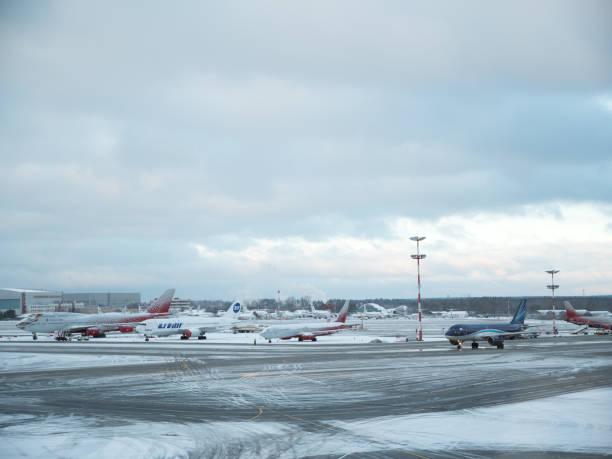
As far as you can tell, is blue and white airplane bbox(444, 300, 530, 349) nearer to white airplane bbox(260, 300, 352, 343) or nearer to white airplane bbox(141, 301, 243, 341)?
white airplane bbox(260, 300, 352, 343)

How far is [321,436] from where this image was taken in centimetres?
1675

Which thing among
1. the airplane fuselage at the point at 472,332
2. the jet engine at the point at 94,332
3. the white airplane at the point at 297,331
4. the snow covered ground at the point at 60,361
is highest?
the airplane fuselage at the point at 472,332

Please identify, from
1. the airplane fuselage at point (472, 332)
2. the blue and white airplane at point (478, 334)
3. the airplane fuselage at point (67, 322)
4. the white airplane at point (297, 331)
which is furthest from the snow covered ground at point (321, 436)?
the airplane fuselage at point (67, 322)

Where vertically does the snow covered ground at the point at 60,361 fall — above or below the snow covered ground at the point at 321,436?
below

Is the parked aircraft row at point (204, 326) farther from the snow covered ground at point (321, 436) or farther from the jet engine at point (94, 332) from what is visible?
the snow covered ground at point (321, 436)

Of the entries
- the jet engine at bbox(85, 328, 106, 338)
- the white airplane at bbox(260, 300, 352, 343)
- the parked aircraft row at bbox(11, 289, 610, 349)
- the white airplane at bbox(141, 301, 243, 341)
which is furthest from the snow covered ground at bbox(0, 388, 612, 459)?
the jet engine at bbox(85, 328, 106, 338)

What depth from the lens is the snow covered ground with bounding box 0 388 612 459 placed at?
594 inches

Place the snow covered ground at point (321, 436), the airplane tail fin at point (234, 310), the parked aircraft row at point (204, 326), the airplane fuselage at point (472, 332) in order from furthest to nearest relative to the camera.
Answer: the airplane tail fin at point (234, 310) → the parked aircraft row at point (204, 326) → the airplane fuselage at point (472, 332) → the snow covered ground at point (321, 436)

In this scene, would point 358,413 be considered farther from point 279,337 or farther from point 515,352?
point 279,337

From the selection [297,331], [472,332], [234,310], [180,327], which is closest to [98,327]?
[180,327]

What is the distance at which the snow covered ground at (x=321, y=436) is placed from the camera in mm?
15086

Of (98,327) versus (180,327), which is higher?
(180,327)

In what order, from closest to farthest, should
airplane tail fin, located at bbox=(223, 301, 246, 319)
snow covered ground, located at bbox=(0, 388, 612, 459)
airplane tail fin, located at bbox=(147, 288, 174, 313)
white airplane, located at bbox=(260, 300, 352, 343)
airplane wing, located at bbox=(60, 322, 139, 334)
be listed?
snow covered ground, located at bbox=(0, 388, 612, 459)
white airplane, located at bbox=(260, 300, 352, 343)
airplane wing, located at bbox=(60, 322, 139, 334)
airplane tail fin, located at bbox=(223, 301, 246, 319)
airplane tail fin, located at bbox=(147, 288, 174, 313)

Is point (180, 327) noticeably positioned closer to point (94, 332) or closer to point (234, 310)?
point (234, 310)
